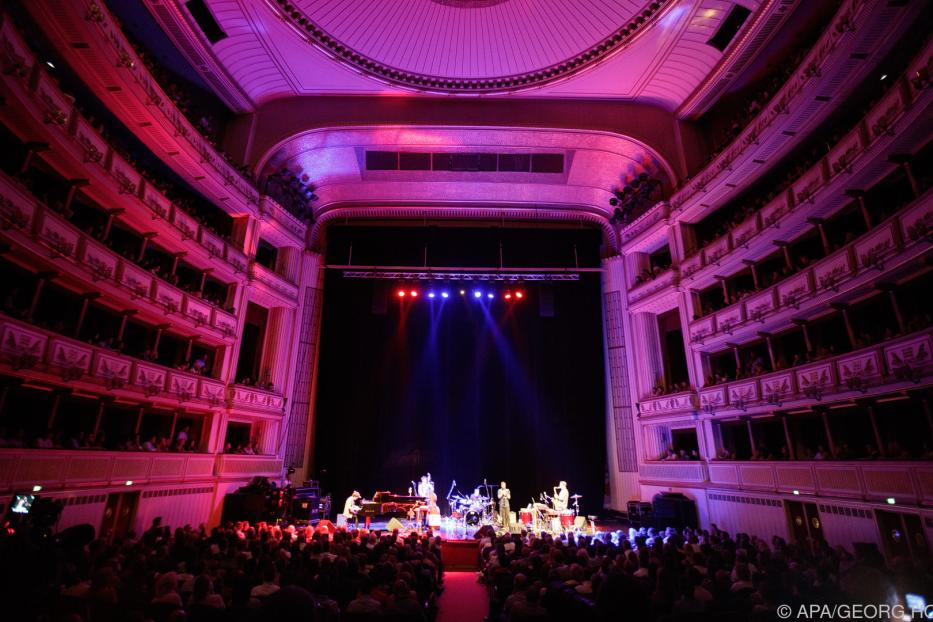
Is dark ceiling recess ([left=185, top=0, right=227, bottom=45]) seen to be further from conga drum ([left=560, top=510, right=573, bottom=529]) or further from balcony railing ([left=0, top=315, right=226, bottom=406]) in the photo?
conga drum ([left=560, top=510, right=573, bottom=529])

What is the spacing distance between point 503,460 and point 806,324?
11443 mm

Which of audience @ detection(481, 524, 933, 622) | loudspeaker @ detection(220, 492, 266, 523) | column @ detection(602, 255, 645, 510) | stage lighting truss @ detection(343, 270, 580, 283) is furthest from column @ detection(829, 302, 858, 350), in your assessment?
loudspeaker @ detection(220, 492, 266, 523)

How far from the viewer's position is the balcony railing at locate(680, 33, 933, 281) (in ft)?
27.6

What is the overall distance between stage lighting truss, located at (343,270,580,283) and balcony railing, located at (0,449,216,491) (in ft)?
28.5

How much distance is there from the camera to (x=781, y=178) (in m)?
13.4

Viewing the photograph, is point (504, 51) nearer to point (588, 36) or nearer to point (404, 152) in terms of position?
point (588, 36)

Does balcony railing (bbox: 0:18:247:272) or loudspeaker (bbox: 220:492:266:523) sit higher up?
balcony railing (bbox: 0:18:247:272)

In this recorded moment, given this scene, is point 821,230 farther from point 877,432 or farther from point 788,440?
point 788,440

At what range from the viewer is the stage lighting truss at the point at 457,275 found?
19.2m

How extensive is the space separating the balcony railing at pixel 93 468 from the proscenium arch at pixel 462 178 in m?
9.40

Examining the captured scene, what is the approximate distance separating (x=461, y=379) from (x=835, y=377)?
500 inches

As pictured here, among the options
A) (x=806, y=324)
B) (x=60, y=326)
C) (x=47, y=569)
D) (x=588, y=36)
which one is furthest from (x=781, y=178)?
(x=60, y=326)

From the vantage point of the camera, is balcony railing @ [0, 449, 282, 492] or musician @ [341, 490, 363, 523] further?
musician @ [341, 490, 363, 523]

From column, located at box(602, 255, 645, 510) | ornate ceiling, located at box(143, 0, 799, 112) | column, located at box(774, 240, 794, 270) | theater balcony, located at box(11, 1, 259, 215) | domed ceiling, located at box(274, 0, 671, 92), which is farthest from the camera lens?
column, located at box(602, 255, 645, 510)
